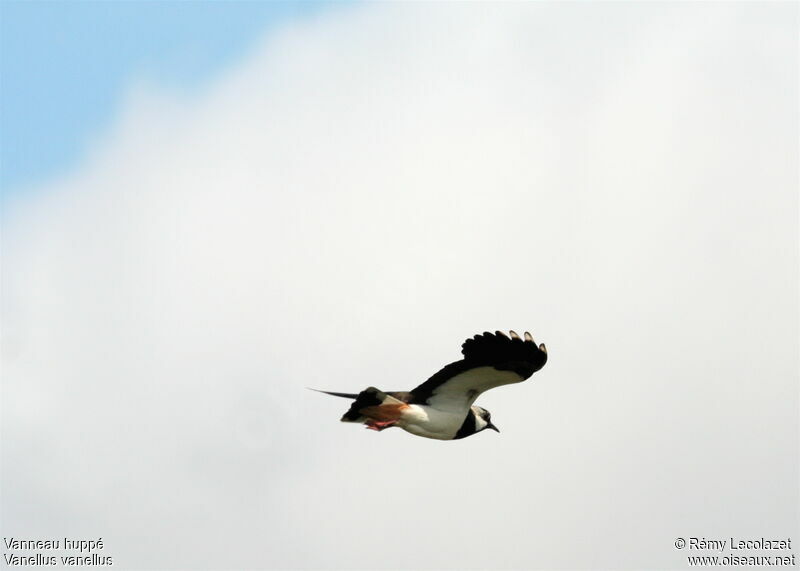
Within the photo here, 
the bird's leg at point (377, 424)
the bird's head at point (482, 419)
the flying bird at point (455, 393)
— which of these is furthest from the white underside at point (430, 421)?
the bird's head at point (482, 419)

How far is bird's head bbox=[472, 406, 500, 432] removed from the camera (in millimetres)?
28328

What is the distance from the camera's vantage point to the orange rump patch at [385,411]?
86.9 feet

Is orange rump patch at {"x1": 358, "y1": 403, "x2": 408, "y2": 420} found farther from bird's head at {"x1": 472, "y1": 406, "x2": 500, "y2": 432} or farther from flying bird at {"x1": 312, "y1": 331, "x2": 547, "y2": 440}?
bird's head at {"x1": 472, "y1": 406, "x2": 500, "y2": 432}

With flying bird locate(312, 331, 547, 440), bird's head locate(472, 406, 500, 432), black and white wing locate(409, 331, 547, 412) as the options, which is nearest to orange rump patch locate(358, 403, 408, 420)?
flying bird locate(312, 331, 547, 440)

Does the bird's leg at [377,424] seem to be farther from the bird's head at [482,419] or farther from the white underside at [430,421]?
the bird's head at [482,419]

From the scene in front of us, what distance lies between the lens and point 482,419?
28.6m

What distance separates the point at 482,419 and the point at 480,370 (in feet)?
6.80

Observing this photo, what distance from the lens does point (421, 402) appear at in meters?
27.4

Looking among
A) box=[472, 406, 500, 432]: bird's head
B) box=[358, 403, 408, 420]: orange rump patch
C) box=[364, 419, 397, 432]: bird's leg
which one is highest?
box=[472, 406, 500, 432]: bird's head

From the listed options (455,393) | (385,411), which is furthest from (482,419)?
(385,411)

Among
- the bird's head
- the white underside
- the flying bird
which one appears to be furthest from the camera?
the bird's head

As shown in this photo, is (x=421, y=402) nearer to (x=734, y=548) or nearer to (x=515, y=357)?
(x=515, y=357)

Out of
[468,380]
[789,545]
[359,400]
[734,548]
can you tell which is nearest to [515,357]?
[468,380]

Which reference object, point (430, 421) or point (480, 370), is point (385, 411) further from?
point (480, 370)
